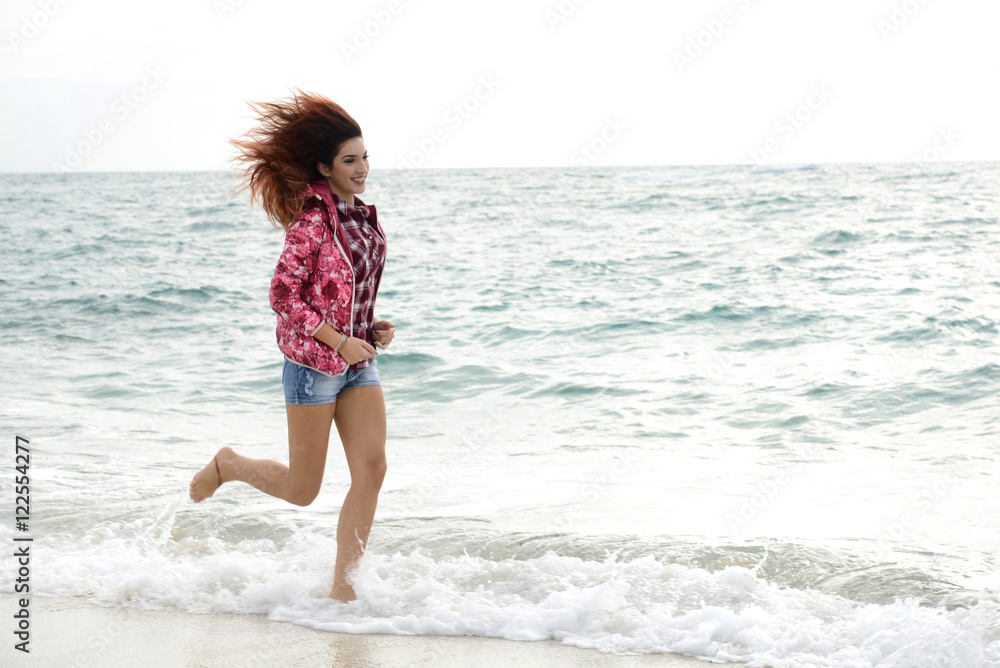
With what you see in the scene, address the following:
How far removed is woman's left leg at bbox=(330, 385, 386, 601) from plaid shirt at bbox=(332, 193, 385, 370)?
0.13m

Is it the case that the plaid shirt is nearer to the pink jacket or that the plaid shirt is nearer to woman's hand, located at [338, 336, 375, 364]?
the pink jacket

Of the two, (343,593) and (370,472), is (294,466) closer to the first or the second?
(370,472)

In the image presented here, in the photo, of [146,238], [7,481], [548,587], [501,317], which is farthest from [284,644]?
[146,238]

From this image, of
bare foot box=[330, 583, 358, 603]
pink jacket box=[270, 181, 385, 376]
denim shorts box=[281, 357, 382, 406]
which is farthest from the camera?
bare foot box=[330, 583, 358, 603]

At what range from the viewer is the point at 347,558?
3193 millimetres

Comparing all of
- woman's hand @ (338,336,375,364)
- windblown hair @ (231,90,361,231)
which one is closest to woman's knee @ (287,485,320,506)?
woman's hand @ (338,336,375,364)

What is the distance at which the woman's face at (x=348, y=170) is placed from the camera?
9.64 ft

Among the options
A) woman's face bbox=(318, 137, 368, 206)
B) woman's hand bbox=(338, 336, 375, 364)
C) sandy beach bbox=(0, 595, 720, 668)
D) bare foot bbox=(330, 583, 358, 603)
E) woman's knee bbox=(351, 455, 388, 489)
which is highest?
woman's face bbox=(318, 137, 368, 206)

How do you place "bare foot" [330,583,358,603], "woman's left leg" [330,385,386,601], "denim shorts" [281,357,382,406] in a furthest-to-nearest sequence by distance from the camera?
"bare foot" [330,583,358,603]
"woman's left leg" [330,385,386,601]
"denim shorts" [281,357,382,406]

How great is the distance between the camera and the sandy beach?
281 centimetres

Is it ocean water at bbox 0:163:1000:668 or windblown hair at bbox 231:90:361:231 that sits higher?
windblown hair at bbox 231:90:361:231

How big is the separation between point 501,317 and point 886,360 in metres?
4.92

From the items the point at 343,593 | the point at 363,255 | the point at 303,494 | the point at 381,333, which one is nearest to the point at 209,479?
the point at 303,494

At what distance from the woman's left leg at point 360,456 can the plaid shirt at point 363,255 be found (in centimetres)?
13
